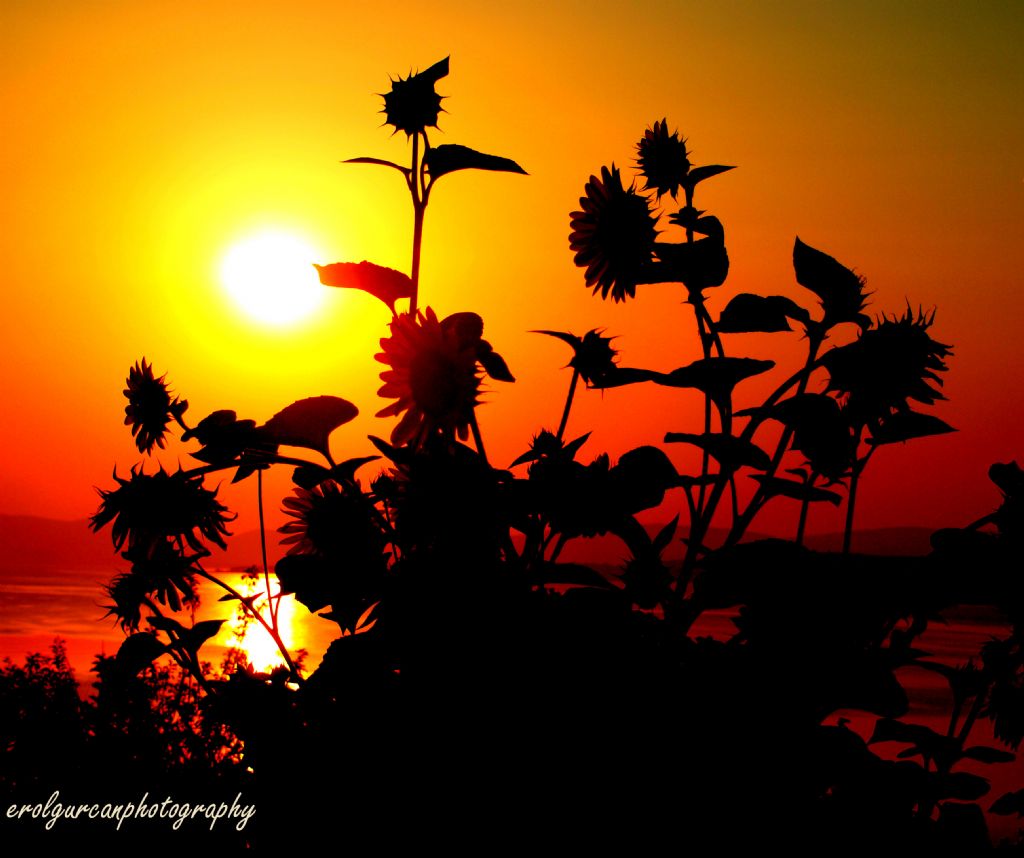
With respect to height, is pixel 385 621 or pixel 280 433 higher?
pixel 280 433

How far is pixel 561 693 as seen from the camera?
3.18 ft

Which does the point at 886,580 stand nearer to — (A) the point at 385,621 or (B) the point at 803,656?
(B) the point at 803,656

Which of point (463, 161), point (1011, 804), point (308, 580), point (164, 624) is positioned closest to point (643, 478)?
point (308, 580)

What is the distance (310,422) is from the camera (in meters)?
1.42

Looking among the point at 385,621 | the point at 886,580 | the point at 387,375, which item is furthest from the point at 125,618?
the point at 886,580

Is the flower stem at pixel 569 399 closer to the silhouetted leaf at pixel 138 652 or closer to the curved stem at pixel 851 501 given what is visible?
the curved stem at pixel 851 501

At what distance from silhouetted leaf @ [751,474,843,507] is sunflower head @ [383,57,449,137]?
80 centimetres

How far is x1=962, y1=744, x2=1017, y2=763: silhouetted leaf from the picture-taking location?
93.1 inches

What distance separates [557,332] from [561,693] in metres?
0.69

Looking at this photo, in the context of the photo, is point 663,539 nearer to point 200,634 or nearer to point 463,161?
point 463,161

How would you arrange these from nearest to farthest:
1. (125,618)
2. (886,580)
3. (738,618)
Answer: (886,580)
(738,618)
(125,618)

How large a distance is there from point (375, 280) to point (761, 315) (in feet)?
1.85

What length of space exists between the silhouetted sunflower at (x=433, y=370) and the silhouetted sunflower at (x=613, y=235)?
35 centimetres

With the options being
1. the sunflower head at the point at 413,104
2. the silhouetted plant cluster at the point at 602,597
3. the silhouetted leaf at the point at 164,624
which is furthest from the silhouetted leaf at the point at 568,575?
the silhouetted leaf at the point at 164,624
